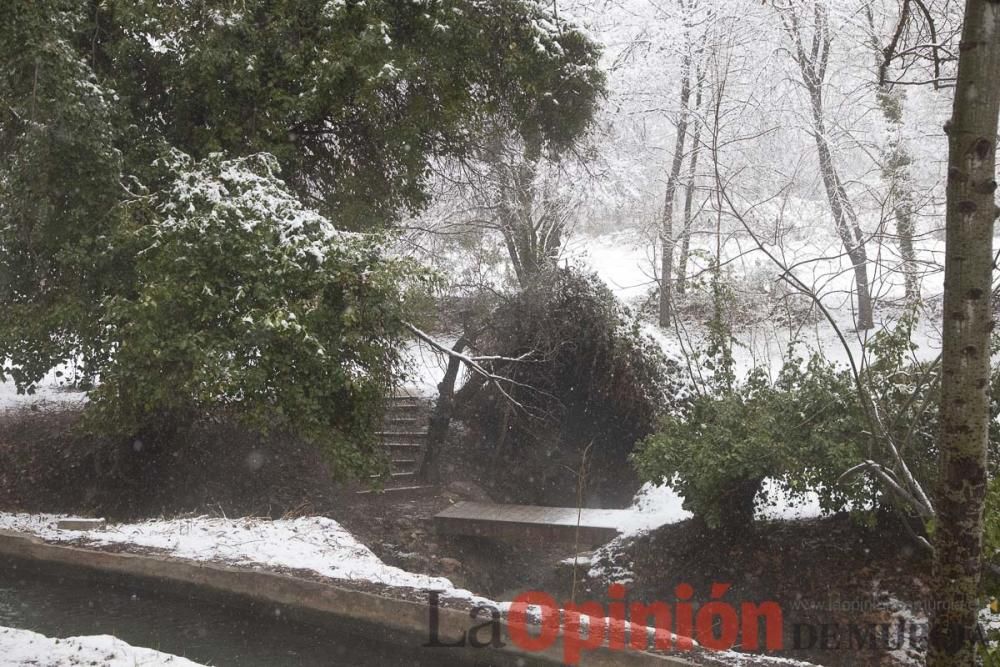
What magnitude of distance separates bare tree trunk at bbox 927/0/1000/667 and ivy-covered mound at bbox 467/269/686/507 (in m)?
7.30

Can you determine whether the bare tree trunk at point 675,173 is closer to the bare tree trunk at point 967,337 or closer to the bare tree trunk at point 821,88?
the bare tree trunk at point 821,88

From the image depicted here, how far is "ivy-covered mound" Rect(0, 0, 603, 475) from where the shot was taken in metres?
7.13

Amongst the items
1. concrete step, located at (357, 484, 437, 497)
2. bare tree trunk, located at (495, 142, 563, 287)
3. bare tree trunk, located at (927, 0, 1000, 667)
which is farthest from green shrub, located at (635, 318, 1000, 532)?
bare tree trunk, located at (495, 142, 563, 287)

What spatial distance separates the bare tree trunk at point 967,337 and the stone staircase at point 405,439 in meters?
8.24

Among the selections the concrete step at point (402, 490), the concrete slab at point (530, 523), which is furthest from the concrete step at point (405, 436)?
the concrete slab at point (530, 523)

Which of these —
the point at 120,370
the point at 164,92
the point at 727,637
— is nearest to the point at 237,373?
the point at 120,370

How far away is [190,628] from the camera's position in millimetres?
5383

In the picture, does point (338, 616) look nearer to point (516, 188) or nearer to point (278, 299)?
point (278, 299)

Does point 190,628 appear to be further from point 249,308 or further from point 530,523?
point 530,523

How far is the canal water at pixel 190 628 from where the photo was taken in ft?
16.1

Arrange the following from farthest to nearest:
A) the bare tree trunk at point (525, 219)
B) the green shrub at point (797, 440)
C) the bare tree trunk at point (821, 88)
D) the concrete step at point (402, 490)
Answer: the bare tree trunk at point (821, 88)
the bare tree trunk at point (525, 219)
the concrete step at point (402, 490)
the green shrub at point (797, 440)

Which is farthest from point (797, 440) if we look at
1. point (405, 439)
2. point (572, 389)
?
point (405, 439)

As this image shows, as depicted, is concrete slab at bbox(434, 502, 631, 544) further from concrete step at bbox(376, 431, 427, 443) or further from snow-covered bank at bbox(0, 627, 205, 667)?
snow-covered bank at bbox(0, 627, 205, 667)

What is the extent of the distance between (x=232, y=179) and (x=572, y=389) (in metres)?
5.45
